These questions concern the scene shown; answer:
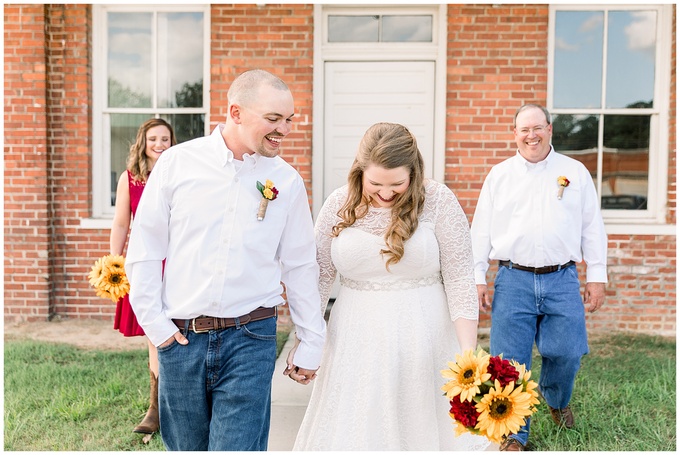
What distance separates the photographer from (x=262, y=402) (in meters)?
2.71

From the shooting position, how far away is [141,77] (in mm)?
7508

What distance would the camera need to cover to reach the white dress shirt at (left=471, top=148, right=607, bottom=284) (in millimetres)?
4293

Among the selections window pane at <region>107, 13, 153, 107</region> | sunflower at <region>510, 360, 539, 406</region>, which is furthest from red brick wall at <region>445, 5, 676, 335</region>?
sunflower at <region>510, 360, 539, 406</region>

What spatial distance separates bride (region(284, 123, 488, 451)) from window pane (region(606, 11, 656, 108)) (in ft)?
16.6

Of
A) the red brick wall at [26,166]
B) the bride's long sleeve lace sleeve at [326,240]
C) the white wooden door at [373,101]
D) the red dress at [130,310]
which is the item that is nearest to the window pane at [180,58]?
the red brick wall at [26,166]

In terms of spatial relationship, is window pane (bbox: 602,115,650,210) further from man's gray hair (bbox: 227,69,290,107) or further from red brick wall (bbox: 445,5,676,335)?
man's gray hair (bbox: 227,69,290,107)

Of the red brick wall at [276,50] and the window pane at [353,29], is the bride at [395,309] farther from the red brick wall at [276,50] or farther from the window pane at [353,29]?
the window pane at [353,29]

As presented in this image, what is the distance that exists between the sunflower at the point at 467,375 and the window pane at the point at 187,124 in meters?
5.49

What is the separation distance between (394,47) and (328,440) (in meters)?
5.13

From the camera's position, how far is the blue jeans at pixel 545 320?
4.24 metres

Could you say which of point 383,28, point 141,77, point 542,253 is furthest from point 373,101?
point 542,253

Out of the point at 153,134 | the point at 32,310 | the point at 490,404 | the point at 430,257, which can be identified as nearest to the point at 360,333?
the point at 430,257

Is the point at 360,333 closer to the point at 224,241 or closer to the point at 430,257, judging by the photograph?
the point at 430,257

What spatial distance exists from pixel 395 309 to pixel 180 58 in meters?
5.39
